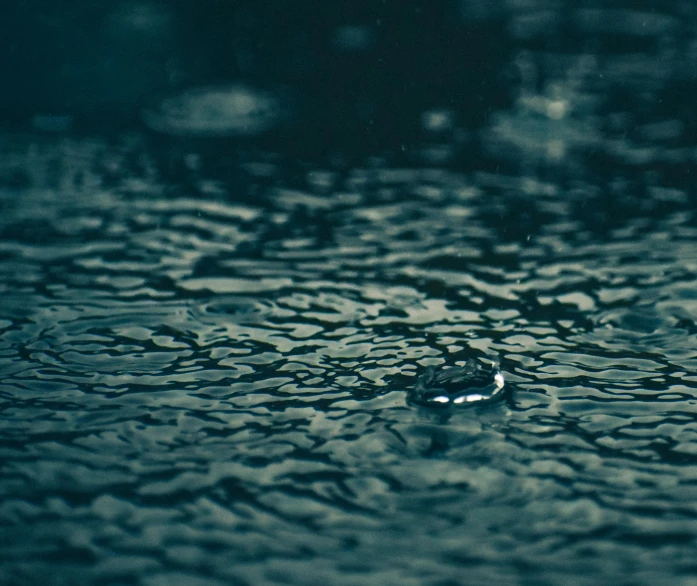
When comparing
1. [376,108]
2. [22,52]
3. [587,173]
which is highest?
[22,52]

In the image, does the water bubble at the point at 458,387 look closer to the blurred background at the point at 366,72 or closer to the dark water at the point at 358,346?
the dark water at the point at 358,346

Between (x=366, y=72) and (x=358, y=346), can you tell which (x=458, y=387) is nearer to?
(x=358, y=346)

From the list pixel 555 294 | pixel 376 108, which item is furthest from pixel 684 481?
pixel 376 108

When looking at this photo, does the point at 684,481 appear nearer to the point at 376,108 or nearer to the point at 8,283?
the point at 8,283

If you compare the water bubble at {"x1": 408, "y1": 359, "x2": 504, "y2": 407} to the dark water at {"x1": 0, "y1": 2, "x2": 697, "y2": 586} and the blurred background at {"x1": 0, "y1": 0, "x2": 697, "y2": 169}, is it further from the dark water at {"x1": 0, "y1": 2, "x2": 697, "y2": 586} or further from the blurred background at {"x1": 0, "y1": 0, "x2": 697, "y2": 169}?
the blurred background at {"x1": 0, "y1": 0, "x2": 697, "y2": 169}

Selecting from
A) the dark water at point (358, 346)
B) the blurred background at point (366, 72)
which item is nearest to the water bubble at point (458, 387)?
the dark water at point (358, 346)

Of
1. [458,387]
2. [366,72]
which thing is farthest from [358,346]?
[366,72]
